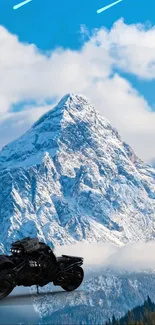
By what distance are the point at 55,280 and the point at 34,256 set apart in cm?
187

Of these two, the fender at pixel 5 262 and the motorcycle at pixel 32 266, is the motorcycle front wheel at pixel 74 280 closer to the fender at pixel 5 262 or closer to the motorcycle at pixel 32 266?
the motorcycle at pixel 32 266

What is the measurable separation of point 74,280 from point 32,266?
10.4 feet

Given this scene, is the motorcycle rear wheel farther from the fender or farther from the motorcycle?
the fender

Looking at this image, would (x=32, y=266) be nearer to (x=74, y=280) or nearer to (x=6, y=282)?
(x=6, y=282)

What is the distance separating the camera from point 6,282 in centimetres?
2583

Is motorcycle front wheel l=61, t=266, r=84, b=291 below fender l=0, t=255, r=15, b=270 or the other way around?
below

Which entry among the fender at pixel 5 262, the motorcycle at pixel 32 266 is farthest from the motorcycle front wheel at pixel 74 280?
the fender at pixel 5 262

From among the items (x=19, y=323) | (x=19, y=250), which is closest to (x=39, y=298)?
(x=19, y=250)

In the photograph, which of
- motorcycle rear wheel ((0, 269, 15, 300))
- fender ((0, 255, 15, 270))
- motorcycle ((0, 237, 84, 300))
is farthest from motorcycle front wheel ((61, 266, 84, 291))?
fender ((0, 255, 15, 270))

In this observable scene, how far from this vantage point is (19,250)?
2675 cm

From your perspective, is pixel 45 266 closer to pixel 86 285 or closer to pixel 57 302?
pixel 57 302

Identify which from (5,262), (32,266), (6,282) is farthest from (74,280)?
(5,262)

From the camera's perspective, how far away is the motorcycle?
85.1 ft

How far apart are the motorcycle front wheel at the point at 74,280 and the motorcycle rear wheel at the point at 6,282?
3.78 m
